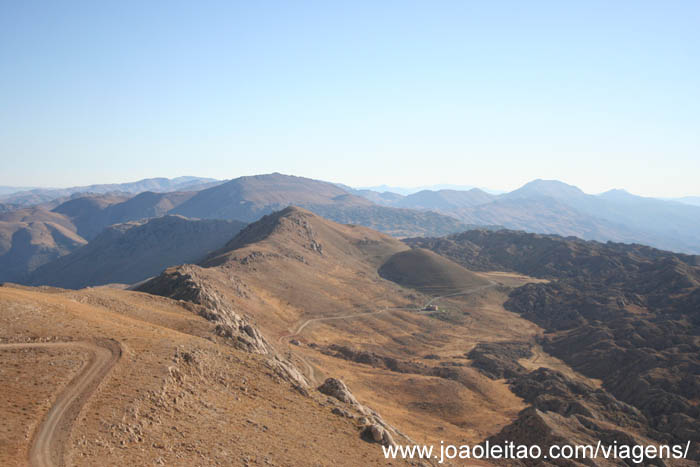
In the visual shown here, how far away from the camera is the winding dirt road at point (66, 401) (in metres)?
18.0

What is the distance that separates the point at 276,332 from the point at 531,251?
143 m

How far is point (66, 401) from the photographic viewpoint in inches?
858

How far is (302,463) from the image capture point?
2409 cm

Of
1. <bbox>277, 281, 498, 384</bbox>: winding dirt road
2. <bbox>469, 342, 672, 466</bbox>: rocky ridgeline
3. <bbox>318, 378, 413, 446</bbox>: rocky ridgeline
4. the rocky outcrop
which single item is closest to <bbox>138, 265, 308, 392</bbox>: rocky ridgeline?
the rocky outcrop

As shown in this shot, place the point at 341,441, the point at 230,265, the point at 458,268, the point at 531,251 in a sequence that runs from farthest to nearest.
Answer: the point at 531,251 < the point at 458,268 < the point at 230,265 < the point at 341,441

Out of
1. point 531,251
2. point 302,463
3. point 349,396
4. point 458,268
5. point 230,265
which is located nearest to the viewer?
point 302,463

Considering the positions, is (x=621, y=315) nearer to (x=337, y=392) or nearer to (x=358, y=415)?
(x=337, y=392)

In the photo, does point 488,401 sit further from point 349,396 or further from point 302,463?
point 302,463

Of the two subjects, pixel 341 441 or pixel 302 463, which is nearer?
pixel 302 463

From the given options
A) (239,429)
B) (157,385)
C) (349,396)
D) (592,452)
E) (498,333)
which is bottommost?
(498,333)

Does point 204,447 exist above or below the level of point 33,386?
below

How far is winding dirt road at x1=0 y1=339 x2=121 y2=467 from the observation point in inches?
709

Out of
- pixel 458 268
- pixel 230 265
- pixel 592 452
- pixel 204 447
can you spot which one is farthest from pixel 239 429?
pixel 458 268

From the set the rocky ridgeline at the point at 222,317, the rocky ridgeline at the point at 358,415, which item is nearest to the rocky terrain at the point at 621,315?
the rocky ridgeline at the point at 358,415
